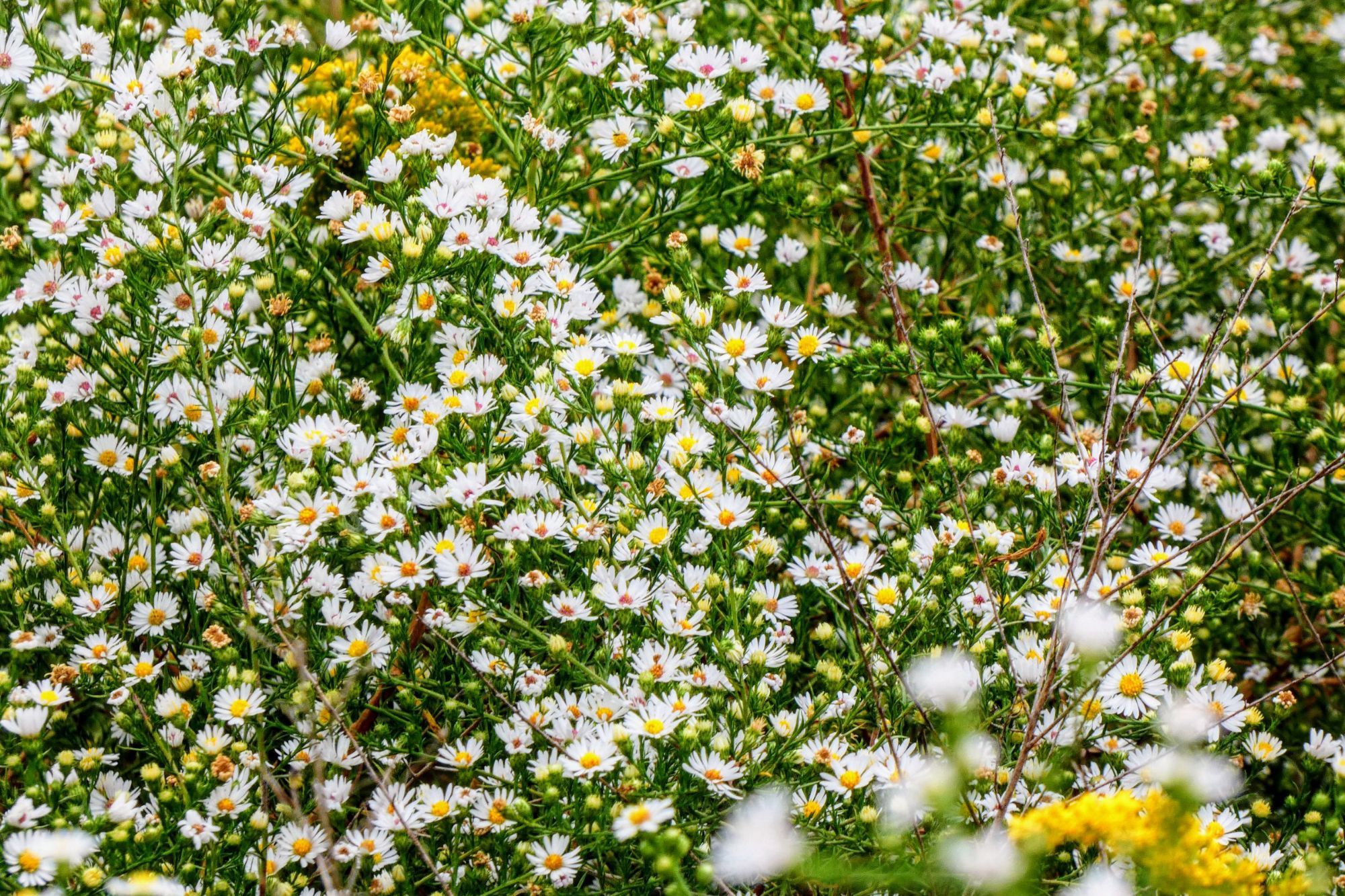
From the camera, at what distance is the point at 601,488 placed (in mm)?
1876

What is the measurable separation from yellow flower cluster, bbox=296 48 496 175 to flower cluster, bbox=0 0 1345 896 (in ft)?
0.04

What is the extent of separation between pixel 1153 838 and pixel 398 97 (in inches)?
61.7

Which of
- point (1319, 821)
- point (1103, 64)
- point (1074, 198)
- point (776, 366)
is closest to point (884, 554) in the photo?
point (776, 366)

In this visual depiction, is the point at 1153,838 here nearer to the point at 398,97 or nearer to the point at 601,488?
the point at 601,488

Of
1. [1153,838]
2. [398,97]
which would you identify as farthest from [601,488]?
[1153,838]

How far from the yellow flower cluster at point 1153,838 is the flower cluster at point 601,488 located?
1.7 inches

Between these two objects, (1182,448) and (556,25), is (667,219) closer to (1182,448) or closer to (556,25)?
(556,25)

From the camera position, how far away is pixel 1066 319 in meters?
2.41

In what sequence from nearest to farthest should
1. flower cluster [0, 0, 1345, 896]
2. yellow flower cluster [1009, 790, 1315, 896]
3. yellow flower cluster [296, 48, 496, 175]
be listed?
yellow flower cluster [1009, 790, 1315, 896]
flower cluster [0, 0, 1345, 896]
yellow flower cluster [296, 48, 496, 175]

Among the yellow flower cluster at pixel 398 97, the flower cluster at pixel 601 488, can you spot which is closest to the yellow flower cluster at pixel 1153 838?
the flower cluster at pixel 601 488

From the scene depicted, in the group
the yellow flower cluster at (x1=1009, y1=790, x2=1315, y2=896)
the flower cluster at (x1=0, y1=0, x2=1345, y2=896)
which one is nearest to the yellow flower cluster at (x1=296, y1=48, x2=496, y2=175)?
the flower cluster at (x1=0, y1=0, x2=1345, y2=896)

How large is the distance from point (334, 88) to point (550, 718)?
1069mm

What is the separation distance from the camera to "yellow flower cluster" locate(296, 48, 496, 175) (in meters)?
1.95

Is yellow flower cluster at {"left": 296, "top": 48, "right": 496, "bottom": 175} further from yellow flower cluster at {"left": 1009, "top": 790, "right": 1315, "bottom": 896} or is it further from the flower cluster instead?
yellow flower cluster at {"left": 1009, "top": 790, "right": 1315, "bottom": 896}
